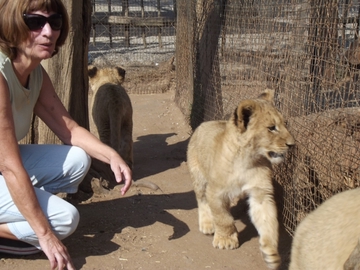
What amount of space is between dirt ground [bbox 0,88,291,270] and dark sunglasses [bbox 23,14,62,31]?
1.62m

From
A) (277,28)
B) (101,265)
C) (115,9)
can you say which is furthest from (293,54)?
(115,9)

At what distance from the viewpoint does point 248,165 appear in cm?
433

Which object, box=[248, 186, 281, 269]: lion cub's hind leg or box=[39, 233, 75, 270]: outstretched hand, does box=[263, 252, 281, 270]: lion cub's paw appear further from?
box=[39, 233, 75, 270]: outstretched hand

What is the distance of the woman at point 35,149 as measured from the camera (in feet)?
12.0

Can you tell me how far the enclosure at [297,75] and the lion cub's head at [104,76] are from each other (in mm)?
1055

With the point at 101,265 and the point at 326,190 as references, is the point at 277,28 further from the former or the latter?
the point at 101,265

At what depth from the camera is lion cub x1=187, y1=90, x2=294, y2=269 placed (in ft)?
13.7

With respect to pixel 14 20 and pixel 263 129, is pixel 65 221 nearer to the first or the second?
pixel 14 20

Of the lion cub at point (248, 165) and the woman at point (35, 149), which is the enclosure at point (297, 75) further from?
the woman at point (35, 149)

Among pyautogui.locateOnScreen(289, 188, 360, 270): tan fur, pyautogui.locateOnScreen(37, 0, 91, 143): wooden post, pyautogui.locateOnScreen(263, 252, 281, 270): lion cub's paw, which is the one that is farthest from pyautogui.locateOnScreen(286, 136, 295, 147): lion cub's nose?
pyautogui.locateOnScreen(37, 0, 91, 143): wooden post

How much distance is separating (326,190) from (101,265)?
5.52ft

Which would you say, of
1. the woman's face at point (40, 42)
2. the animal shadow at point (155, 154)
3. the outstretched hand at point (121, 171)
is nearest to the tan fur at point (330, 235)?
the outstretched hand at point (121, 171)

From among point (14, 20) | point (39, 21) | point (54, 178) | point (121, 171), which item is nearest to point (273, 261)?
point (121, 171)

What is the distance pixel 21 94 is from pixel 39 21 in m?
0.54
